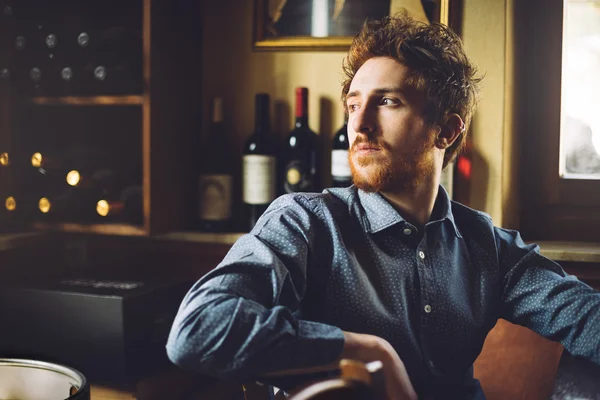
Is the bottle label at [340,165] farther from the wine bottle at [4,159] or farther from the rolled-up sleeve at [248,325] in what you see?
the wine bottle at [4,159]

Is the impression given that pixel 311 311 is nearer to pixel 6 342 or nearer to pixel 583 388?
pixel 583 388

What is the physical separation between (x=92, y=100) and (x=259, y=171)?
0.46 metres

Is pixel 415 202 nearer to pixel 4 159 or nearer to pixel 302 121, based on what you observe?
pixel 302 121

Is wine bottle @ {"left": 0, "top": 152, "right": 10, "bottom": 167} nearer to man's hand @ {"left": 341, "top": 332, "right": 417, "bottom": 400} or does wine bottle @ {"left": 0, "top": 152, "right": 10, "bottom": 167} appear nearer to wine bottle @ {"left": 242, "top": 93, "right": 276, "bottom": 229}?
wine bottle @ {"left": 242, "top": 93, "right": 276, "bottom": 229}

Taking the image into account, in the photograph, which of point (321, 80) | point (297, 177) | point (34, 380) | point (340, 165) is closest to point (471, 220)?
point (340, 165)

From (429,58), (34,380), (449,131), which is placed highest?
(429,58)

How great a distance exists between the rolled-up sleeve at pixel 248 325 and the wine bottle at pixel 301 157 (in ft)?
1.94

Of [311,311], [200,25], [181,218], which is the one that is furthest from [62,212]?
[311,311]

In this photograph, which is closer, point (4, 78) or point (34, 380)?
point (34, 380)

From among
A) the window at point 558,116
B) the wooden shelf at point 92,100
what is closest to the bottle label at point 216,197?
the wooden shelf at point 92,100

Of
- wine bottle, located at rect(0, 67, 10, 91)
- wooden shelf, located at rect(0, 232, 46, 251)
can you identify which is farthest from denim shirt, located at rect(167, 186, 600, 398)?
wine bottle, located at rect(0, 67, 10, 91)

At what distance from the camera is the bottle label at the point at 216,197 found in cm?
157

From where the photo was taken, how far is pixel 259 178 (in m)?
1.52

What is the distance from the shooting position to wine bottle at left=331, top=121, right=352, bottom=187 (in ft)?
4.84
